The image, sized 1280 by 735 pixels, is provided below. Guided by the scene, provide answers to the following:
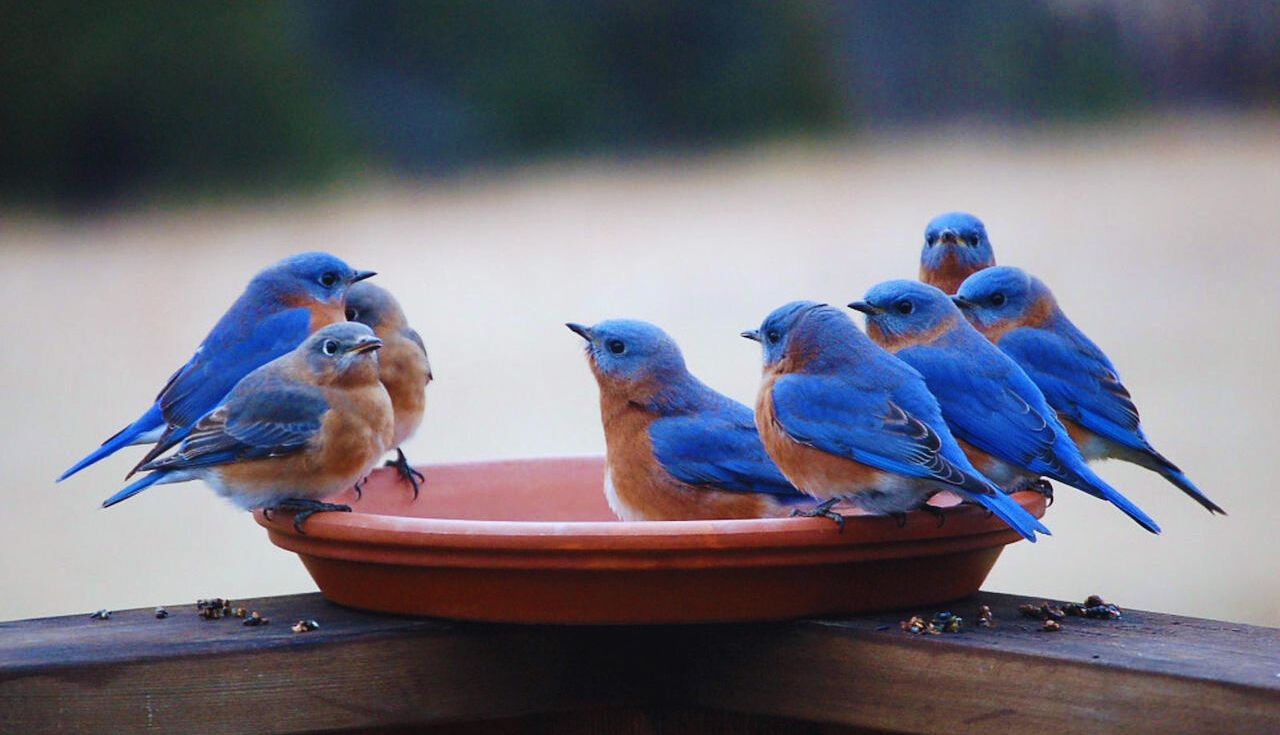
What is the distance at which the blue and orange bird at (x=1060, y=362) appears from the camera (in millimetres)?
3367

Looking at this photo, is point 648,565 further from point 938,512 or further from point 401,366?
point 401,366

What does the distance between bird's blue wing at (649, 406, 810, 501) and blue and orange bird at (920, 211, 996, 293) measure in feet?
2.40

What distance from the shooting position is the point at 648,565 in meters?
2.39

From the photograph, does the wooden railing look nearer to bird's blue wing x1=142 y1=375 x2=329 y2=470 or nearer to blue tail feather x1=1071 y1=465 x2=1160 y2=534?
blue tail feather x1=1071 y1=465 x2=1160 y2=534

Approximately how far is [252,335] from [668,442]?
1118 mm

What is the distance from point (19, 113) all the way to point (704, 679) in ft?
25.6

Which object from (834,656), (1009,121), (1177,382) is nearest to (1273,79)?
(1009,121)

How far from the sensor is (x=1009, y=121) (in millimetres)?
8188

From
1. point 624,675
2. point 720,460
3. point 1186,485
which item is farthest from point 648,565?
point 1186,485

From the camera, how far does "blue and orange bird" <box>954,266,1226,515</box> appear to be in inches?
133

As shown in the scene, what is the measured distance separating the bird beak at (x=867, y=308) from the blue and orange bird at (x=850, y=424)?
173 mm

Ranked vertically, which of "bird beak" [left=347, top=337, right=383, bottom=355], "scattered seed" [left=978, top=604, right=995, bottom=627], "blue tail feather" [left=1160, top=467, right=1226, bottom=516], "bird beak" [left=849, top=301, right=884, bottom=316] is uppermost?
"bird beak" [left=849, top=301, right=884, bottom=316]

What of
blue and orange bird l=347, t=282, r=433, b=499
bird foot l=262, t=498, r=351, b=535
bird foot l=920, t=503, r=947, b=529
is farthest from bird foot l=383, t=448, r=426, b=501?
bird foot l=920, t=503, r=947, b=529

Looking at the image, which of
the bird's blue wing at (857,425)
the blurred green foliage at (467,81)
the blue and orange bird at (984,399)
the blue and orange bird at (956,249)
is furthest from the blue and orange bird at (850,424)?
the blurred green foliage at (467,81)
